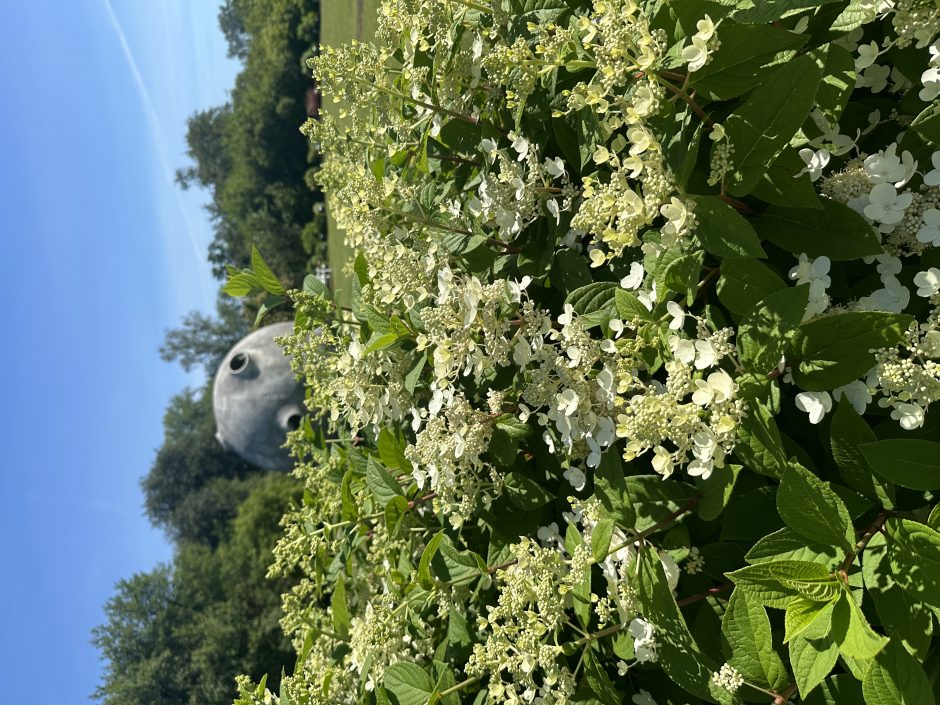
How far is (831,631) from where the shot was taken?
3.38ft

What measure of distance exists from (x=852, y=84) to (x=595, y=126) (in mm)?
515

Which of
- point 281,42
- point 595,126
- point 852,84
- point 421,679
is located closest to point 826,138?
point 852,84

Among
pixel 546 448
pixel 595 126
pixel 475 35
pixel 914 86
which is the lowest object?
pixel 546 448

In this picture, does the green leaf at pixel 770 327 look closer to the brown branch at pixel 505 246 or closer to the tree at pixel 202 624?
the brown branch at pixel 505 246

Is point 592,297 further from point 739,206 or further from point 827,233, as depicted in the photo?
point 827,233

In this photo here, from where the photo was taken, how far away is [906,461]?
105 cm

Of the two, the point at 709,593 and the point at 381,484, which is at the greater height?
the point at 381,484

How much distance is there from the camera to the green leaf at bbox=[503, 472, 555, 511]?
5.77 feet

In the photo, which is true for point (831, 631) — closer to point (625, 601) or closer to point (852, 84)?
point (625, 601)

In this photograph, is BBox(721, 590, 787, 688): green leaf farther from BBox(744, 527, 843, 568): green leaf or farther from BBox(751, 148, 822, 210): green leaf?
BBox(751, 148, 822, 210): green leaf

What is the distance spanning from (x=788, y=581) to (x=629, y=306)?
0.63 meters

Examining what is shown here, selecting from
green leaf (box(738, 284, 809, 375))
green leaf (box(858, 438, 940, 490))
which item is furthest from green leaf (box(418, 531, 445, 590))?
green leaf (box(858, 438, 940, 490))

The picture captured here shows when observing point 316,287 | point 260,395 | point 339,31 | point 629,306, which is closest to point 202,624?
point 260,395

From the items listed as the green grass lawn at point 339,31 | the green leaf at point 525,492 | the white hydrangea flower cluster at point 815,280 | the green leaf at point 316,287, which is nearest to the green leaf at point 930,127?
the white hydrangea flower cluster at point 815,280
